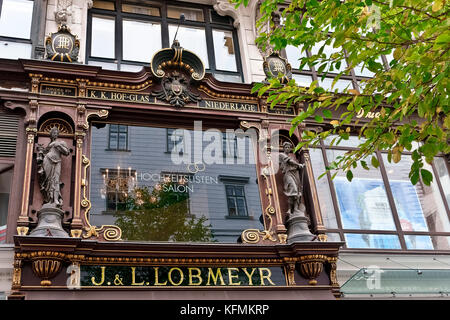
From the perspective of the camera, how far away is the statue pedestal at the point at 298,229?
33.2 ft

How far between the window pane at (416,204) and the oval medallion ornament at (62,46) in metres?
8.33

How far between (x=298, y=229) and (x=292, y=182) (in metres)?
1.10

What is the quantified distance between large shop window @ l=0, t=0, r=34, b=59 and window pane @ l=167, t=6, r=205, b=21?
3.61 m

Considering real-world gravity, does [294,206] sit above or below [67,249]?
above

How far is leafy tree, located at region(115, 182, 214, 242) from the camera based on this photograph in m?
9.69

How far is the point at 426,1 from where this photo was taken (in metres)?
6.59

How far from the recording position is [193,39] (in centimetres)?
1311

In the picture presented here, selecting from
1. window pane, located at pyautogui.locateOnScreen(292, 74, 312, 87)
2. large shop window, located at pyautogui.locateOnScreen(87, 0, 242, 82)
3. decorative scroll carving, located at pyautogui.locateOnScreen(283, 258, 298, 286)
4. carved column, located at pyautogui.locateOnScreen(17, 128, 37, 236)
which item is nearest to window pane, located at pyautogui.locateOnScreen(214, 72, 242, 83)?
large shop window, located at pyautogui.locateOnScreen(87, 0, 242, 82)

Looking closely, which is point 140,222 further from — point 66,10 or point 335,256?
point 66,10

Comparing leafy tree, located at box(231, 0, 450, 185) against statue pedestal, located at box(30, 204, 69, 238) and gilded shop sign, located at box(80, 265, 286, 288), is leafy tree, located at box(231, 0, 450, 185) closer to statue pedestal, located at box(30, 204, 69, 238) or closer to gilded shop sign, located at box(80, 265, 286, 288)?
gilded shop sign, located at box(80, 265, 286, 288)

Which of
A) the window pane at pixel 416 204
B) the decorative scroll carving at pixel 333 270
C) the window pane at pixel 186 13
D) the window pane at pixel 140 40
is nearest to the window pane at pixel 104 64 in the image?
the window pane at pixel 140 40

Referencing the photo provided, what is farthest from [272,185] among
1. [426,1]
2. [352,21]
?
[426,1]

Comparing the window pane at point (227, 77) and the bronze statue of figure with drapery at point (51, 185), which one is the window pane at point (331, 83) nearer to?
the window pane at point (227, 77)

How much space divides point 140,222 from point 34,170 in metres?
2.37
